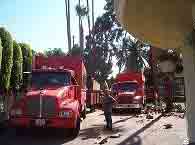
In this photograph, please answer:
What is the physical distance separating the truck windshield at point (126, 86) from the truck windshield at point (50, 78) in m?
12.4

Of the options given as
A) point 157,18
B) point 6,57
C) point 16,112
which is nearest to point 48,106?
point 16,112

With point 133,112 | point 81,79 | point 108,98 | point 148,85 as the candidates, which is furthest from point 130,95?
point 148,85

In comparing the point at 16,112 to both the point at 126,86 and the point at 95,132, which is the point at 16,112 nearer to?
the point at 95,132

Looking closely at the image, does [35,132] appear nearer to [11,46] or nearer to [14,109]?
[14,109]

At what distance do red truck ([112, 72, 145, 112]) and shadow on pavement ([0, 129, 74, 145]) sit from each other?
10434mm

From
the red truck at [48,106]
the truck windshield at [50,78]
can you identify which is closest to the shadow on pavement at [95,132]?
the red truck at [48,106]

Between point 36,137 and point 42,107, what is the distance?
138cm

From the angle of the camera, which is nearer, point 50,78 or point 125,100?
point 50,78

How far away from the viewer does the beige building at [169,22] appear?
9.16 metres

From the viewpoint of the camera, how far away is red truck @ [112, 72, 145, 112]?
26.2 metres

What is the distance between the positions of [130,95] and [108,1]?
29.2 m

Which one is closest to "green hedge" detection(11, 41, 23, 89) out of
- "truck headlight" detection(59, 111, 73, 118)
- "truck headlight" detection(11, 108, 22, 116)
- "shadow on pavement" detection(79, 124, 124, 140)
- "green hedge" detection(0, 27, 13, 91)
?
"green hedge" detection(0, 27, 13, 91)

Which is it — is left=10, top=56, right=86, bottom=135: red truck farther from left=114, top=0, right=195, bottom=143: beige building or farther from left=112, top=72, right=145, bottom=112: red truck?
left=112, top=72, right=145, bottom=112: red truck

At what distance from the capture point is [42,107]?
13.9 metres
